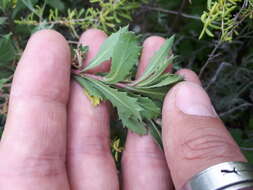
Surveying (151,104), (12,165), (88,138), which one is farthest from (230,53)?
(12,165)

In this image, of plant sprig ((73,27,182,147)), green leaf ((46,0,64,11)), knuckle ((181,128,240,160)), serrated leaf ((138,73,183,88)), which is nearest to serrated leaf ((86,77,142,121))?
plant sprig ((73,27,182,147))

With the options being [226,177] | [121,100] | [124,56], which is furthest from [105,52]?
[226,177]

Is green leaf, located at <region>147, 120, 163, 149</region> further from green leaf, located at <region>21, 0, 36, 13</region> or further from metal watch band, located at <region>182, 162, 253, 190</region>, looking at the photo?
green leaf, located at <region>21, 0, 36, 13</region>

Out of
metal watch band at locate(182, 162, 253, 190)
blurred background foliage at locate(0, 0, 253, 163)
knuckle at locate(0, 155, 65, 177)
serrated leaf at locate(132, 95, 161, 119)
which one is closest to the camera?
metal watch band at locate(182, 162, 253, 190)

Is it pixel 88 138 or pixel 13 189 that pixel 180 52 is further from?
pixel 13 189

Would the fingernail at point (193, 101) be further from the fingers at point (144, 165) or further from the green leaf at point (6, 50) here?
the green leaf at point (6, 50)

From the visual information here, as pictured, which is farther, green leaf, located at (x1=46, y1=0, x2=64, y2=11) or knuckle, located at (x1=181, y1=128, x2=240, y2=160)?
green leaf, located at (x1=46, y1=0, x2=64, y2=11)

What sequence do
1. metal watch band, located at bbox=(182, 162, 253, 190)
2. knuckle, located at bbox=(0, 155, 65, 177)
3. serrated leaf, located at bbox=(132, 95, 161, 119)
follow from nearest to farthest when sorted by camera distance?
metal watch band, located at bbox=(182, 162, 253, 190), knuckle, located at bbox=(0, 155, 65, 177), serrated leaf, located at bbox=(132, 95, 161, 119)

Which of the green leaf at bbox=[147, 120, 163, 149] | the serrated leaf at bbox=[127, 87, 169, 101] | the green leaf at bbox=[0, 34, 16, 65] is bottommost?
the green leaf at bbox=[147, 120, 163, 149]

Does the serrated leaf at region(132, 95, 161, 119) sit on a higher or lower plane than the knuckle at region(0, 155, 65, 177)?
higher
